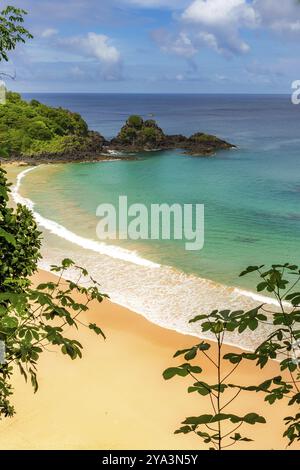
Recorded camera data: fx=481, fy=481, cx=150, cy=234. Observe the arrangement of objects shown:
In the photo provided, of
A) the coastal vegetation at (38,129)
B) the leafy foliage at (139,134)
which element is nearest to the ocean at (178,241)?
the coastal vegetation at (38,129)

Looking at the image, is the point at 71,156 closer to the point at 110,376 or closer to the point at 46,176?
the point at 46,176

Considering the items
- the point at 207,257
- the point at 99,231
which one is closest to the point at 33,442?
the point at 207,257

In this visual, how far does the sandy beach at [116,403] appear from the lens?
948cm

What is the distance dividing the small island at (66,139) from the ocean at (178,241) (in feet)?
16.1

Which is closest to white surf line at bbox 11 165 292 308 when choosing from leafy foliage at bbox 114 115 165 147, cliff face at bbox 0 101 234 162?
cliff face at bbox 0 101 234 162

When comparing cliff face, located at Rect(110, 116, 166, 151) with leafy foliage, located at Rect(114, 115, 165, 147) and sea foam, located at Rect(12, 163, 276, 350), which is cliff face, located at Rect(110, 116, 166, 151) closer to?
leafy foliage, located at Rect(114, 115, 165, 147)

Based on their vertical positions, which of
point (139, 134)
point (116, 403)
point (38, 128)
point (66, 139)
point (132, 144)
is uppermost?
point (139, 134)

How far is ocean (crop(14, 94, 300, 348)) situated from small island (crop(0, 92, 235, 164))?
491 centimetres

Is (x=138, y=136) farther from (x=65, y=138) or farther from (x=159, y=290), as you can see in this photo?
(x=159, y=290)

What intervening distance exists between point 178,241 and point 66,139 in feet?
126

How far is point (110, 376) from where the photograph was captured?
11.8 metres

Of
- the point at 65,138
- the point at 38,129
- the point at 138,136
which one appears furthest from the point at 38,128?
the point at 138,136

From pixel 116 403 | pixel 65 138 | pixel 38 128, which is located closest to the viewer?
pixel 116 403

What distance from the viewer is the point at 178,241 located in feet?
79.1
